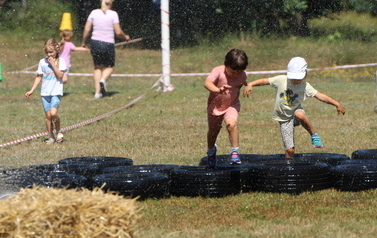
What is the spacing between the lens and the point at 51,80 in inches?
456

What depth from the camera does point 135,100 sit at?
1731cm

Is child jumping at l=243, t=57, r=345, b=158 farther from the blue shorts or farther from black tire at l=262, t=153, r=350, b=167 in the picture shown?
the blue shorts

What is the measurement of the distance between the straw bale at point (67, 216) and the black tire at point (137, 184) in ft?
7.44

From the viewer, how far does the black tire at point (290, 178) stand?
24.4 ft

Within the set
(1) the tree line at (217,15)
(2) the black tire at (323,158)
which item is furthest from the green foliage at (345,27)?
Answer: (2) the black tire at (323,158)

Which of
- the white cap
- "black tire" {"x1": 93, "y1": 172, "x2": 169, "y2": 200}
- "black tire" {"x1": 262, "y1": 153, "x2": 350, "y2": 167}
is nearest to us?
"black tire" {"x1": 93, "y1": 172, "x2": 169, "y2": 200}

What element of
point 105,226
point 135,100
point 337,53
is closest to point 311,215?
point 105,226

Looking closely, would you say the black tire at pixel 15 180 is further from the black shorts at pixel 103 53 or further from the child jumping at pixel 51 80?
the black shorts at pixel 103 53

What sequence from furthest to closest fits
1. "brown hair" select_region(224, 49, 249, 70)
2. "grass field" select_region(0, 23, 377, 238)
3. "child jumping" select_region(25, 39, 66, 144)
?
"child jumping" select_region(25, 39, 66, 144) → "brown hair" select_region(224, 49, 249, 70) → "grass field" select_region(0, 23, 377, 238)

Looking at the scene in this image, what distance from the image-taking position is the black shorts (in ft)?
58.0

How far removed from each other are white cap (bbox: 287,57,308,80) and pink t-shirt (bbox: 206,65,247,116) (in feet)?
3.07

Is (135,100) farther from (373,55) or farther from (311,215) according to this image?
(373,55)

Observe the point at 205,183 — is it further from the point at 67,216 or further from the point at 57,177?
the point at 67,216

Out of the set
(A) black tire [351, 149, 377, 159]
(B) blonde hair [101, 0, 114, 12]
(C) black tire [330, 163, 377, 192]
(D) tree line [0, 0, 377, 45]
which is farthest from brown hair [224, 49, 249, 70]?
(D) tree line [0, 0, 377, 45]
